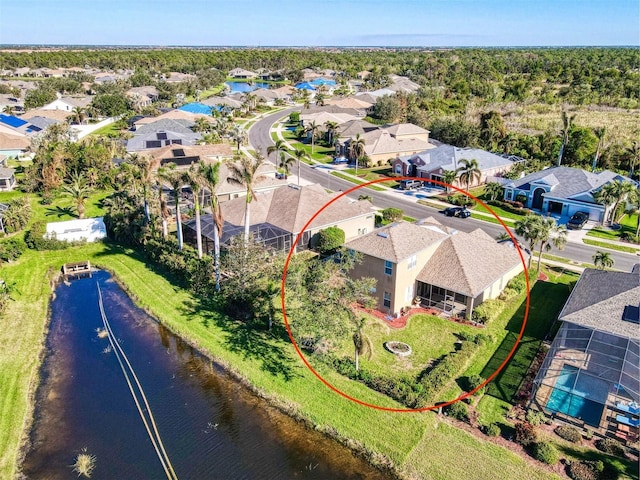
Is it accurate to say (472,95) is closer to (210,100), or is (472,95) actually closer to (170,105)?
(210,100)

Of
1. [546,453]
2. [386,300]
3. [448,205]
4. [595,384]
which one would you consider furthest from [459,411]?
[448,205]

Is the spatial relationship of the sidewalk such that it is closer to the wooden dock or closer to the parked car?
the parked car

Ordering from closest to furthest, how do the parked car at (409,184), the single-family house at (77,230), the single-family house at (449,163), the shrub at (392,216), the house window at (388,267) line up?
the house window at (388,267) → the single-family house at (77,230) → the shrub at (392,216) → the parked car at (409,184) → the single-family house at (449,163)

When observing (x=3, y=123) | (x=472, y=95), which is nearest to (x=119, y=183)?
(x=3, y=123)

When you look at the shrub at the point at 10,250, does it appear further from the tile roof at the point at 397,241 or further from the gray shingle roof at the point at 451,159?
the gray shingle roof at the point at 451,159

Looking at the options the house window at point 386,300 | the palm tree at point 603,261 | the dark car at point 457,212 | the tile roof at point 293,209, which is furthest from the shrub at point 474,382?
the dark car at point 457,212
